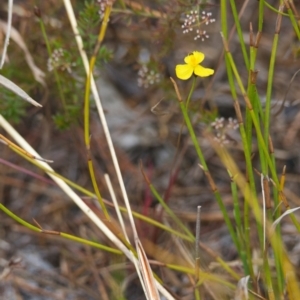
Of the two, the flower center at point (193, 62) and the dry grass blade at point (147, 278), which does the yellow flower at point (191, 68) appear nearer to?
the flower center at point (193, 62)

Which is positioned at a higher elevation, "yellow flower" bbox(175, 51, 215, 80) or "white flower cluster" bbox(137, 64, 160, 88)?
"yellow flower" bbox(175, 51, 215, 80)

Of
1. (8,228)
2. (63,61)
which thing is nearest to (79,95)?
(63,61)

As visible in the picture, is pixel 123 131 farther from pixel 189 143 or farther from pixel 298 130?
pixel 298 130

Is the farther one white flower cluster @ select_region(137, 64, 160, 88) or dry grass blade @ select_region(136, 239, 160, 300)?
white flower cluster @ select_region(137, 64, 160, 88)

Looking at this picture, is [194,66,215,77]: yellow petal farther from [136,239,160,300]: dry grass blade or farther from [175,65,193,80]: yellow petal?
[136,239,160,300]: dry grass blade

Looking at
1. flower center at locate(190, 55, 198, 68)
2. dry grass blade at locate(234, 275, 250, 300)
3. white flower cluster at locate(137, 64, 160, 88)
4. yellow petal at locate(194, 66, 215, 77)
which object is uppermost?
flower center at locate(190, 55, 198, 68)

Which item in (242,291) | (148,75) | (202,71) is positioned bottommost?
(242,291)

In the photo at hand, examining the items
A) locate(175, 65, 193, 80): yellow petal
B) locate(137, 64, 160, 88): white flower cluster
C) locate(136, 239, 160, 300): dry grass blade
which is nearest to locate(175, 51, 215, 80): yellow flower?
locate(175, 65, 193, 80): yellow petal

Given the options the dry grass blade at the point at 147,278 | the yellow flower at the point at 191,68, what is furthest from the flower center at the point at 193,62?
the dry grass blade at the point at 147,278

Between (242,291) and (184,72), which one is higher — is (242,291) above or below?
below

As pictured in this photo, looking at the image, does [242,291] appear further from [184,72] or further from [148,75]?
[148,75]

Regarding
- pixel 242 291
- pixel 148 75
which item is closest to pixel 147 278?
pixel 242 291
